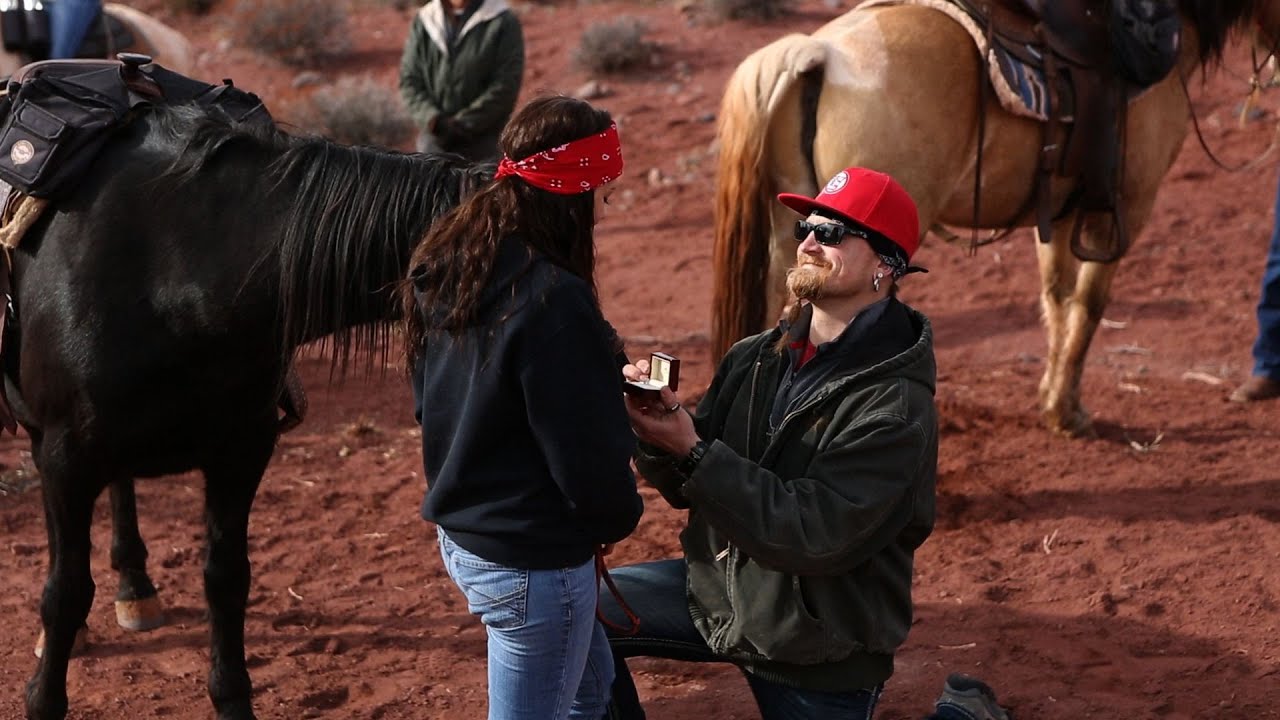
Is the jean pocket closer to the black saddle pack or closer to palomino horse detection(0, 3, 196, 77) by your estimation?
the black saddle pack

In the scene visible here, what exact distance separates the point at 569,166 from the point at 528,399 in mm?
433

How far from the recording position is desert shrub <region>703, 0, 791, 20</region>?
14.0 meters

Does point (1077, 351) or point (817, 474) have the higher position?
point (817, 474)

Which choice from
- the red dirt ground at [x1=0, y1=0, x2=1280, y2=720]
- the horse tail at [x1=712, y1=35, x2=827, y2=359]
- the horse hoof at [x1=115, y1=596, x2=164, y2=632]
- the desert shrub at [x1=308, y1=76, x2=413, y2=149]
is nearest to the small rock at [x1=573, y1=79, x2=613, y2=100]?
the desert shrub at [x1=308, y1=76, x2=413, y2=149]

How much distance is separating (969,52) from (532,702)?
357 cm

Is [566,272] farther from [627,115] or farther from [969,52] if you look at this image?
[627,115]

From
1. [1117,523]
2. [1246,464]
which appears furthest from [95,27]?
[1246,464]

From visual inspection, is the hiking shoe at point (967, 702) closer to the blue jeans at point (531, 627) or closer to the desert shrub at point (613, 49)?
the blue jeans at point (531, 627)

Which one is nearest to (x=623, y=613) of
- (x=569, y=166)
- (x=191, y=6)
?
(x=569, y=166)

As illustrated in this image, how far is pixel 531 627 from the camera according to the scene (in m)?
2.55

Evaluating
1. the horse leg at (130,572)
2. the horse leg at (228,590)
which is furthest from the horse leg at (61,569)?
the horse leg at (130,572)

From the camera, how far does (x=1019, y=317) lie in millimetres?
8219

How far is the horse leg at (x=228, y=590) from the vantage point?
3.71 m

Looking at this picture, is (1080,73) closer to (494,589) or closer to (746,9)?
(494,589)
